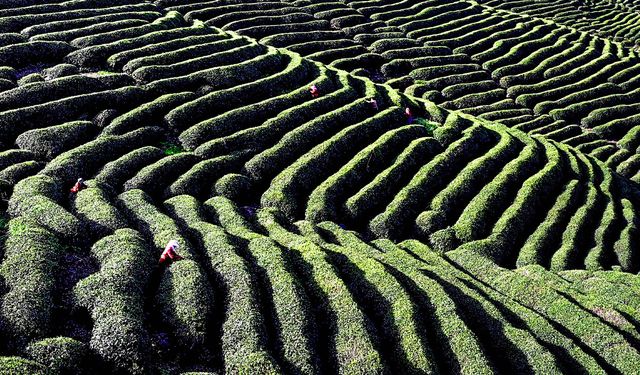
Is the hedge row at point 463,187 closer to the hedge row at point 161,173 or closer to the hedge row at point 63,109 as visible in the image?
the hedge row at point 161,173

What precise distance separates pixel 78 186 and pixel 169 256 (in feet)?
23.5

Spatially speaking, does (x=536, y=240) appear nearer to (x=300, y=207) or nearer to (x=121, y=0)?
(x=300, y=207)

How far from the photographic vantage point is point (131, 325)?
14242mm

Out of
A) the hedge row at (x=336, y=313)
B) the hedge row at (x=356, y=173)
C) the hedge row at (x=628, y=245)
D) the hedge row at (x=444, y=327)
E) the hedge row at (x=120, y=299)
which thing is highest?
the hedge row at (x=120, y=299)

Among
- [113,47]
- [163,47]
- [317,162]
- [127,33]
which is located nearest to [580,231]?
[317,162]

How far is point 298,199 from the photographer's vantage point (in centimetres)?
2661

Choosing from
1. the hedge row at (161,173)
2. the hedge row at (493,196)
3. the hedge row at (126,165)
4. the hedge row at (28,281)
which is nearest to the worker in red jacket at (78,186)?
the hedge row at (126,165)

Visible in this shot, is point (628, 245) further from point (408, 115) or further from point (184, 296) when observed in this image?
point (184, 296)

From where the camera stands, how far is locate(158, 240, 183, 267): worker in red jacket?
688 inches

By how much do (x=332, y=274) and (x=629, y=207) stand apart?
21211mm

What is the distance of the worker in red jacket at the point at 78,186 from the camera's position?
22.3 m

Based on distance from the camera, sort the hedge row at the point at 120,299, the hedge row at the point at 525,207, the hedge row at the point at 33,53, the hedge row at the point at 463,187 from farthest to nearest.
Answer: the hedge row at the point at 33,53
the hedge row at the point at 463,187
the hedge row at the point at 525,207
the hedge row at the point at 120,299

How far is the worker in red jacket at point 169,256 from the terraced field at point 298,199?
0.45 metres

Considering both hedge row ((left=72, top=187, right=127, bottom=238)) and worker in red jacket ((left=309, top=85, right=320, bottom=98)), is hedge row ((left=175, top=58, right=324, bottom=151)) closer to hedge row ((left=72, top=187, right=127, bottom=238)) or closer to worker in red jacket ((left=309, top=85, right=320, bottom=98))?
worker in red jacket ((left=309, top=85, right=320, bottom=98))
